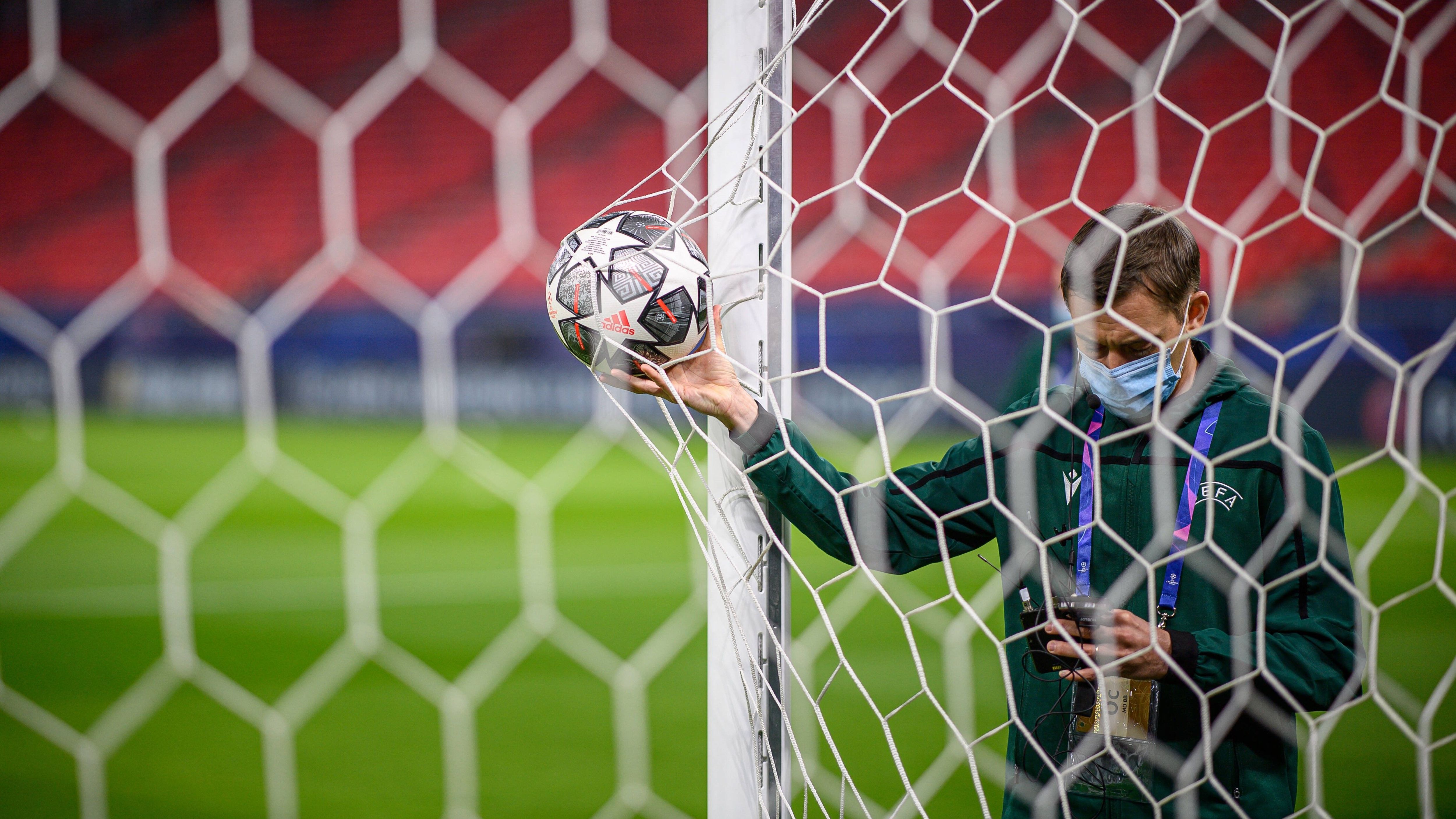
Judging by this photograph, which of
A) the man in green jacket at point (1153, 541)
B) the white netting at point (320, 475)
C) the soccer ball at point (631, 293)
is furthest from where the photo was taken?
the white netting at point (320, 475)

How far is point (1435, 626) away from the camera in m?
3.09

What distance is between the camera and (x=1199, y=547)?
938mm

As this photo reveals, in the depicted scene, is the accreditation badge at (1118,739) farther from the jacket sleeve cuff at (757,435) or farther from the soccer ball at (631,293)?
the soccer ball at (631,293)

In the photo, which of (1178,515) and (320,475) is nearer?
(1178,515)

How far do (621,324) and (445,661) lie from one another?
1.99 meters

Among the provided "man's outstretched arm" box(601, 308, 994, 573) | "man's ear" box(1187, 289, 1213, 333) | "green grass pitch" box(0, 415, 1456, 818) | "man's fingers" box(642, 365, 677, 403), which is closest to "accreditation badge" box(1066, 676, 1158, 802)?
"man's outstretched arm" box(601, 308, 994, 573)

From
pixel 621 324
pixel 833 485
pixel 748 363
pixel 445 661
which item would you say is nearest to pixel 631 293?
pixel 621 324

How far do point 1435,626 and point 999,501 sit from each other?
2.77 meters

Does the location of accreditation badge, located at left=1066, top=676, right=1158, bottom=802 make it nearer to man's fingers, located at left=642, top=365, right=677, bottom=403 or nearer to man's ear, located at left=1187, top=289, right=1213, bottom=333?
man's ear, located at left=1187, top=289, right=1213, bottom=333

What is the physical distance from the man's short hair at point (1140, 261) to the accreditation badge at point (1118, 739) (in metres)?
0.40

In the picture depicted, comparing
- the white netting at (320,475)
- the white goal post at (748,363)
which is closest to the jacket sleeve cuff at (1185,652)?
the white goal post at (748,363)

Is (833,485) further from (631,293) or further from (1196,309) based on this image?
(1196,309)

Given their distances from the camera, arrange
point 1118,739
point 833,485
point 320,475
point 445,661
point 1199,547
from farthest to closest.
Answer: point 320,475 → point 445,661 → point 833,485 → point 1118,739 → point 1199,547

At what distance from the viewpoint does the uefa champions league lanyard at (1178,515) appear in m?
1.03
